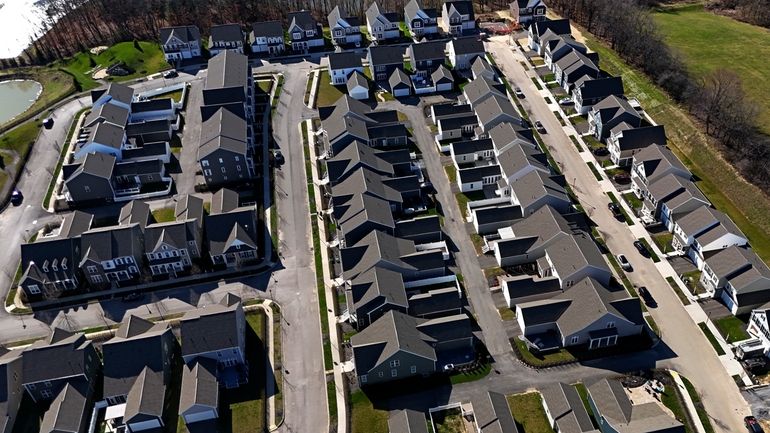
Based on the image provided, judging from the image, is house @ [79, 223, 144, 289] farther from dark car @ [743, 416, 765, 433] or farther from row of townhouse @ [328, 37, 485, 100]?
dark car @ [743, 416, 765, 433]

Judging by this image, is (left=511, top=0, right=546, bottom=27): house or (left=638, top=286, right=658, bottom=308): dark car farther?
(left=511, top=0, right=546, bottom=27): house

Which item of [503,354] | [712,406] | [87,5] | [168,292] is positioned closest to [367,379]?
[503,354]

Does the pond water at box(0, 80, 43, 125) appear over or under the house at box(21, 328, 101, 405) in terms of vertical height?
over

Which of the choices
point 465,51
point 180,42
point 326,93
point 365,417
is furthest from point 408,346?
point 180,42

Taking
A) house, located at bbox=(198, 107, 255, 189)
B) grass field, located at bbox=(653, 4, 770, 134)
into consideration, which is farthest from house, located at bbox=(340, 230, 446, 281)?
grass field, located at bbox=(653, 4, 770, 134)

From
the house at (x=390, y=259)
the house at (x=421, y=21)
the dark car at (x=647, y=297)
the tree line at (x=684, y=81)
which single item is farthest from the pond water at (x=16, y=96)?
the tree line at (x=684, y=81)

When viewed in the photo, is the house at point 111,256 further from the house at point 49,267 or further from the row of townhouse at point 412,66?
the row of townhouse at point 412,66

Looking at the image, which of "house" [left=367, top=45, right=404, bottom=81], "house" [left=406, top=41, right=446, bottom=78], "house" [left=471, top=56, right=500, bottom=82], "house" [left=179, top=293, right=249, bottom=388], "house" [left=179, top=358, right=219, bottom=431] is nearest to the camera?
"house" [left=179, top=358, right=219, bottom=431]
